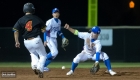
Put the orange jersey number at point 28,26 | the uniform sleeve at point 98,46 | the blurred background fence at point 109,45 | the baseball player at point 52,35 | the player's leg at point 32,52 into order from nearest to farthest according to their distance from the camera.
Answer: the orange jersey number at point 28,26 → the player's leg at point 32,52 → the uniform sleeve at point 98,46 → the baseball player at point 52,35 → the blurred background fence at point 109,45

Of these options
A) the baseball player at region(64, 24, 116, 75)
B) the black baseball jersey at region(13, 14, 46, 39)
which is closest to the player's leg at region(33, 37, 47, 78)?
the black baseball jersey at region(13, 14, 46, 39)

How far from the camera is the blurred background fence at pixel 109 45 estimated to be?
18.5m

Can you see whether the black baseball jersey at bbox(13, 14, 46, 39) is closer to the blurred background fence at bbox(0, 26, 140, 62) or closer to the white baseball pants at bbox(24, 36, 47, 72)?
the white baseball pants at bbox(24, 36, 47, 72)

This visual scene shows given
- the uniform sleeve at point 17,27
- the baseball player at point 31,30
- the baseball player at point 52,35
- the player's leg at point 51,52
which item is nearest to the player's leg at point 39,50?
the baseball player at point 31,30

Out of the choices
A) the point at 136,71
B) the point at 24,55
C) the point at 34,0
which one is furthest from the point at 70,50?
the point at 34,0

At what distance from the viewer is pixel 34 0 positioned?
79.0 ft

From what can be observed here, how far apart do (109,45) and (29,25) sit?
6.86 metres

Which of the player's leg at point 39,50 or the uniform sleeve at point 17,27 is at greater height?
the uniform sleeve at point 17,27

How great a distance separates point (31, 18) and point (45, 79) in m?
1.42

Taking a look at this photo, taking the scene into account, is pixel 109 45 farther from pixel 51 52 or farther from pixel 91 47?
pixel 91 47

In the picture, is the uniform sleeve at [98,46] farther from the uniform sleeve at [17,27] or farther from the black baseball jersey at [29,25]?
the uniform sleeve at [17,27]

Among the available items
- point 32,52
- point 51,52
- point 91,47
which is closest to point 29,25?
point 32,52

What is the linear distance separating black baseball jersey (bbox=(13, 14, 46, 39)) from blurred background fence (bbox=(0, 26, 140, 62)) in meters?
6.30

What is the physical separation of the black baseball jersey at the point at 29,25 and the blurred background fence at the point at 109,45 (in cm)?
630
